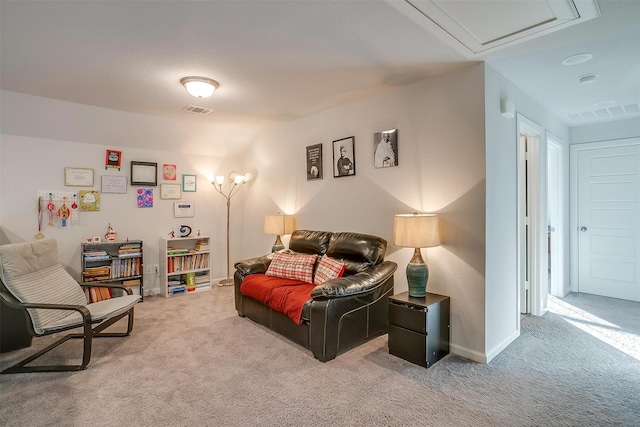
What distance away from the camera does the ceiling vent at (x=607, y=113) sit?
12.5 feet

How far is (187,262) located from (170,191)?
43.1 inches

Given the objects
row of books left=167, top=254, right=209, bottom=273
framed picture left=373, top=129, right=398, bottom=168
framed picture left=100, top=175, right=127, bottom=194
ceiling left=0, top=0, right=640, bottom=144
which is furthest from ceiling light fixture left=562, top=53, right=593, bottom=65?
framed picture left=100, top=175, right=127, bottom=194

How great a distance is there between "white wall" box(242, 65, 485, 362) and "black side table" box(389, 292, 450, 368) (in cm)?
18

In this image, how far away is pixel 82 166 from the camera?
163 inches

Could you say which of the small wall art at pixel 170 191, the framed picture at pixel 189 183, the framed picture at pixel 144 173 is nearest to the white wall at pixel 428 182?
the framed picture at pixel 189 183

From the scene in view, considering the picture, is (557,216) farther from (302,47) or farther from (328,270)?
(302,47)

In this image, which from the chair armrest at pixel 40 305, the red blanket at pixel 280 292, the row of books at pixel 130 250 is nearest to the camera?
the chair armrest at pixel 40 305

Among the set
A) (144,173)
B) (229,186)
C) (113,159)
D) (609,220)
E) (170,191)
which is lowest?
(609,220)

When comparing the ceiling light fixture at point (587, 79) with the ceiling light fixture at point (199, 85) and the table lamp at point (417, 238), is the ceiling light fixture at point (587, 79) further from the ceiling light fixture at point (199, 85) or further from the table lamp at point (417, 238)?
the ceiling light fixture at point (199, 85)

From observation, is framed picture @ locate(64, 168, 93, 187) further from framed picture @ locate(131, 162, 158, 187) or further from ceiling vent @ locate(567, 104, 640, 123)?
ceiling vent @ locate(567, 104, 640, 123)

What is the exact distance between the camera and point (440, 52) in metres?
2.47

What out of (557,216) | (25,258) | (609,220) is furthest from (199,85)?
(609,220)

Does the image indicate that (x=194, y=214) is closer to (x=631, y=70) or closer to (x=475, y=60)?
(x=475, y=60)

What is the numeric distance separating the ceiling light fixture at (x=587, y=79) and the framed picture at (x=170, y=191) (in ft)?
16.5
